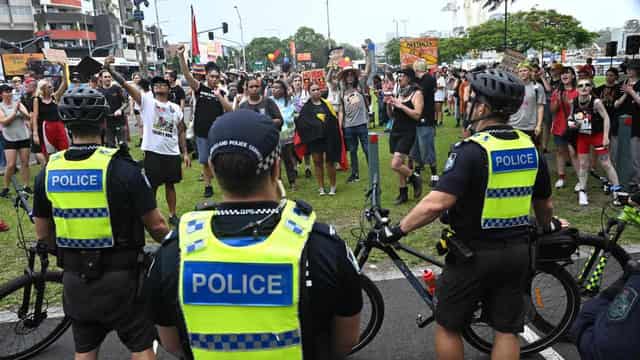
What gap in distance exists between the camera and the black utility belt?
2.76 m

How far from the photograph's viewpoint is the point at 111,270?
111 inches

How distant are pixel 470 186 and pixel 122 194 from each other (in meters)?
1.90

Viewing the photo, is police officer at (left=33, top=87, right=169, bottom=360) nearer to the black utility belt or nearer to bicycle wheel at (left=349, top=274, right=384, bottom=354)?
the black utility belt

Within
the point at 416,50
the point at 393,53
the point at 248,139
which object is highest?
the point at 393,53

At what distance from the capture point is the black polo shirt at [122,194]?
109 inches

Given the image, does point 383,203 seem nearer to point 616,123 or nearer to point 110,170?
point 616,123

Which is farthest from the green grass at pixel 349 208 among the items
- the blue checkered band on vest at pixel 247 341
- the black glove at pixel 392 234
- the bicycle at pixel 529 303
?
the blue checkered band on vest at pixel 247 341

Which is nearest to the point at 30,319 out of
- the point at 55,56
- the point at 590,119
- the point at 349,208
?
the point at 349,208

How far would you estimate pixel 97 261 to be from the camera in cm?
276

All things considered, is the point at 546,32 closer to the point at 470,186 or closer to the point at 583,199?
the point at 583,199

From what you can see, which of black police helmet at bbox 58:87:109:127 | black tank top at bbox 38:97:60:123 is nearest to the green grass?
black tank top at bbox 38:97:60:123

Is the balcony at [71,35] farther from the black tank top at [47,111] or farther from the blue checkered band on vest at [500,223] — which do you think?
the blue checkered band on vest at [500,223]

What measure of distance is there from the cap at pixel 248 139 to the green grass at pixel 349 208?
4.16 meters

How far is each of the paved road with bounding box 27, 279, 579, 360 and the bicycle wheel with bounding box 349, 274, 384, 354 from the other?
14 centimetres
